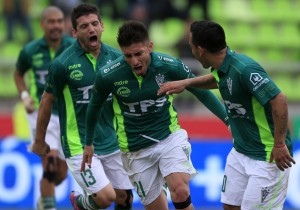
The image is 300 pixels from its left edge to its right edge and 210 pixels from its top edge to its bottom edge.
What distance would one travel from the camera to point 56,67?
8.84 m

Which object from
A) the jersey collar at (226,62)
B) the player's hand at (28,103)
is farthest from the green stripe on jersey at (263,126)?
the player's hand at (28,103)

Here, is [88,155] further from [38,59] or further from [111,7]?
[111,7]

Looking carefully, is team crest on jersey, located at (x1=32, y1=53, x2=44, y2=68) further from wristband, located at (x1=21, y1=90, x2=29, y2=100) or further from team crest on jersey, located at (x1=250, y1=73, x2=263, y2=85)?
team crest on jersey, located at (x1=250, y1=73, x2=263, y2=85)

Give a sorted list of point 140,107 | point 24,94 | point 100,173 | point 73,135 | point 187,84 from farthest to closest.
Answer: point 24,94 < point 73,135 < point 100,173 < point 140,107 < point 187,84

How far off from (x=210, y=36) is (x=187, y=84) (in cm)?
57

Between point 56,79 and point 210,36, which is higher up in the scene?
point 210,36

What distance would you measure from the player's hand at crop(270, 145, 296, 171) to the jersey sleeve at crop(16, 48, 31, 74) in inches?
180

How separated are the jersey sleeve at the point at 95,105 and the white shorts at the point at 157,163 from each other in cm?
45

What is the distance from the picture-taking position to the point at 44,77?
1114 cm

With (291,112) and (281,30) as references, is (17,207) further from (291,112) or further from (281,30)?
(281,30)

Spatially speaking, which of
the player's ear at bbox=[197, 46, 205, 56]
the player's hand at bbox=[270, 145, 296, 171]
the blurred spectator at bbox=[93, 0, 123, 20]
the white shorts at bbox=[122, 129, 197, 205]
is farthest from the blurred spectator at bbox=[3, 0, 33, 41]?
the player's hand at bbox=[270, 145, 296, 171]

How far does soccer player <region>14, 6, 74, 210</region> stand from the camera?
11.0m

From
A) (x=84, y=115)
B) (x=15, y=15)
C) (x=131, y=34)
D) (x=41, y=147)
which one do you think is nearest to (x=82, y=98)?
(x=84, y=115)

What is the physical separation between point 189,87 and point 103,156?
1481 millimetres
